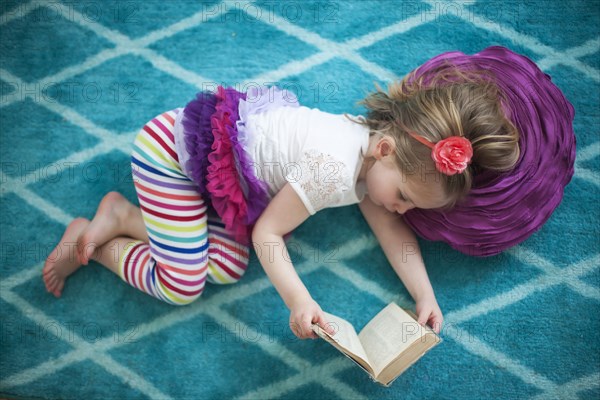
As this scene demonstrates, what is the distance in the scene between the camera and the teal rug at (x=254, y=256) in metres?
1.06

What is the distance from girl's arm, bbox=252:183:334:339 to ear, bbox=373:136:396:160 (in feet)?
0.55

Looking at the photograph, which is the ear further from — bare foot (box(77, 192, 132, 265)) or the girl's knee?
bare foot (box(77, 192, 132, 265))

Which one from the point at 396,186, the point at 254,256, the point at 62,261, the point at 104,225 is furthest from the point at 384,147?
the point at 62,261

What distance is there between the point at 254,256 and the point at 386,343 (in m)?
0.35

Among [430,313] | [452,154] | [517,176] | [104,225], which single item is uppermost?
[452,154]

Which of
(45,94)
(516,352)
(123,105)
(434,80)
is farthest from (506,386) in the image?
(45,94)

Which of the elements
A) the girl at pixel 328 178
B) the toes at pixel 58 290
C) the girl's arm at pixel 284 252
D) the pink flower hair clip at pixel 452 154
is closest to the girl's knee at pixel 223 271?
the girl at pixel 328 178

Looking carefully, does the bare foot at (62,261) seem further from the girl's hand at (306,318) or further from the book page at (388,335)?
the book page at (388,335)

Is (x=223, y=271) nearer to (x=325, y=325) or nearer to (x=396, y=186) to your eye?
(x=325, y=325)

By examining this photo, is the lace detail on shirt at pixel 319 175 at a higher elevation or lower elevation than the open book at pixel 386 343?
higher

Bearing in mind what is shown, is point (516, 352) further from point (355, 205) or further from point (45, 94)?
point (45, 94)

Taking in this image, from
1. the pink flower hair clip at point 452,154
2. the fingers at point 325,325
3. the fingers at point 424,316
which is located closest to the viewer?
the pink flower hair clip at point 452,154

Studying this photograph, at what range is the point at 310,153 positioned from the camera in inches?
34.7

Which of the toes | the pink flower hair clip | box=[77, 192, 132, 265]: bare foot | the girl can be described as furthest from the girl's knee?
the pink flower hair clip
